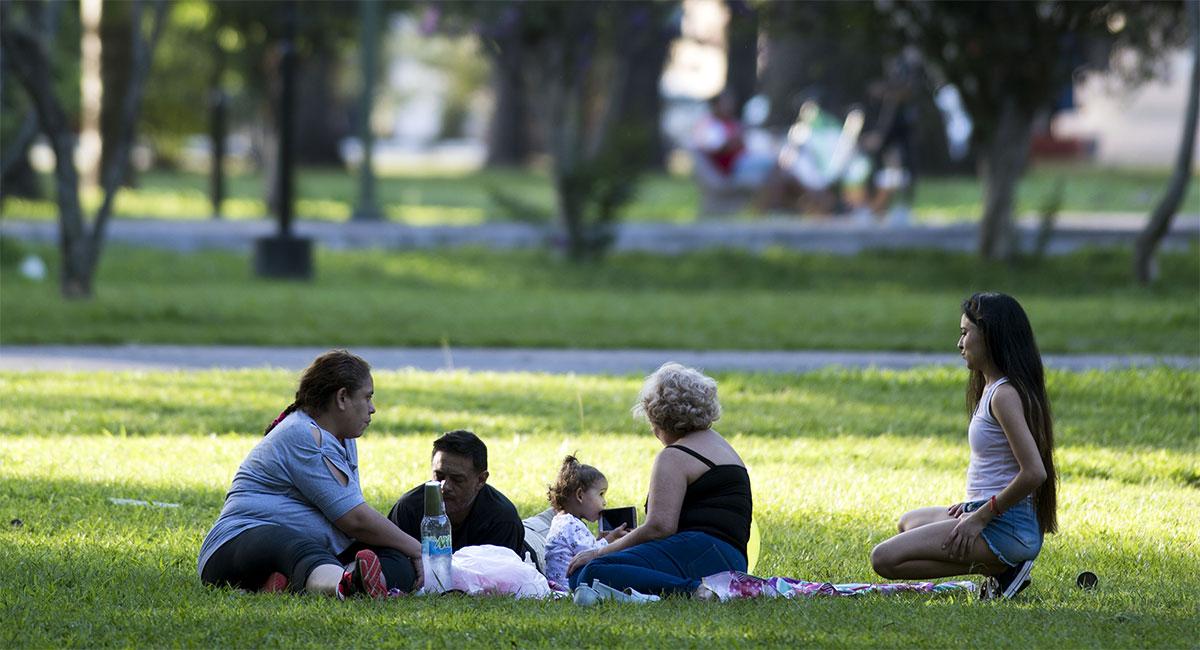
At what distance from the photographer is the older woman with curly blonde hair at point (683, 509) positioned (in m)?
6.21

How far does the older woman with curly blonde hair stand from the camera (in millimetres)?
6207

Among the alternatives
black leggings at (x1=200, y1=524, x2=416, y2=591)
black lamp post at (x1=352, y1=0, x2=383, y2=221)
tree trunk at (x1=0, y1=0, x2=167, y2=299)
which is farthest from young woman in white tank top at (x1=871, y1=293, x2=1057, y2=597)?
black lamp post at (x1=352, y1=0, x2=383, y2=221)

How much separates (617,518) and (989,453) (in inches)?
57.5

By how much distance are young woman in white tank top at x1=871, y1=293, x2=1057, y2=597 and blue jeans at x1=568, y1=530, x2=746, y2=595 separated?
673mm

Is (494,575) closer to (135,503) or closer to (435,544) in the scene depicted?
(435,544)

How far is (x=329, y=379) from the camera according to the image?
6.21 m

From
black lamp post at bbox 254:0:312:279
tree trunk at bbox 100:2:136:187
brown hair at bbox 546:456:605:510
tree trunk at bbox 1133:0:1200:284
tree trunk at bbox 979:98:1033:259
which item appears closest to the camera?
brown hair at bbox 546:456:605:510

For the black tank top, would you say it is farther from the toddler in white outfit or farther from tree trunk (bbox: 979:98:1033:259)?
tree trunk (bbox: 979:98:1033:259)

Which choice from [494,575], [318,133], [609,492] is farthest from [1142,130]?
[494,575]

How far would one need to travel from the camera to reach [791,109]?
107 feet

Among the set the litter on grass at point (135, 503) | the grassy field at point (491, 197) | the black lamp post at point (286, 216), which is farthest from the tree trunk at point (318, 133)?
the litter on grass at point (135, 503)

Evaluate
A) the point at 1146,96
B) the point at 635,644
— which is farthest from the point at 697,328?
the point at 1146,96

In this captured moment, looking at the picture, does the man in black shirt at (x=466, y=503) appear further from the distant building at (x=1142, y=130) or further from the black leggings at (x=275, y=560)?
the distant building at (x=1142, y=130)

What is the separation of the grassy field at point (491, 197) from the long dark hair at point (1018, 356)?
536 inches
